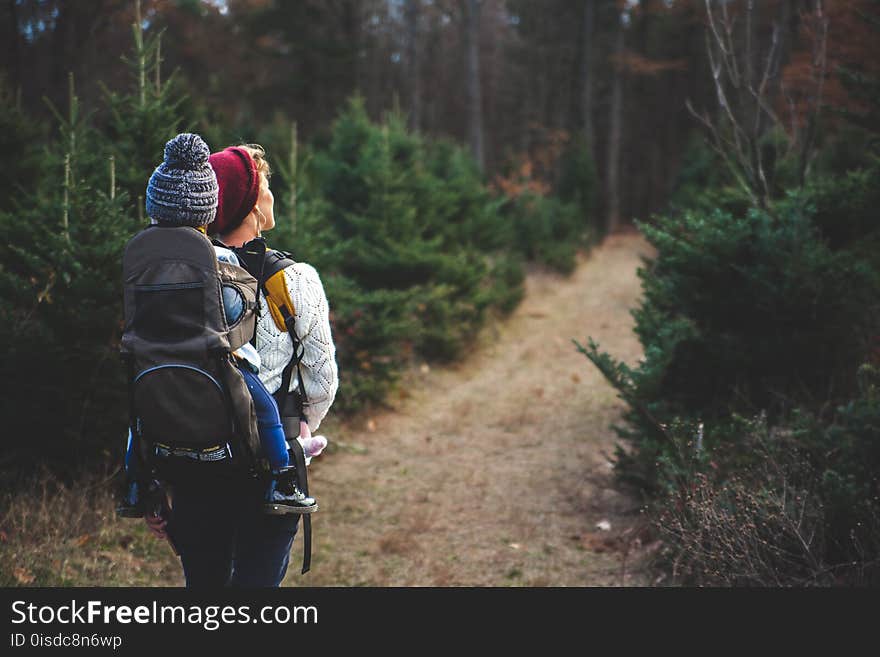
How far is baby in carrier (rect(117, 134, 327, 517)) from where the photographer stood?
7.77ft

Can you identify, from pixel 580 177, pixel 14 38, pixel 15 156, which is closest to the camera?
pixel 15 156

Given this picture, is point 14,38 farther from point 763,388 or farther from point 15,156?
point 763,388

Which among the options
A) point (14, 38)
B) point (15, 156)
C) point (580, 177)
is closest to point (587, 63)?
point (580, 177)

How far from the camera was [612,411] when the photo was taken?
8852 millimetres

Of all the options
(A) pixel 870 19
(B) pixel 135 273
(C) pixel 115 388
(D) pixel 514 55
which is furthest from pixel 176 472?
(D) pixel 514 55

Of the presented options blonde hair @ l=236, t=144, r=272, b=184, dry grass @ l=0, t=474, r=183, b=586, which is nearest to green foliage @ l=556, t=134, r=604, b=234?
dry grass @ l=0, t=474, r=183, b=586

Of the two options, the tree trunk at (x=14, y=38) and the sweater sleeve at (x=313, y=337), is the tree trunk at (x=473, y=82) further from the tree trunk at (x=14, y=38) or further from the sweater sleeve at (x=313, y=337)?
the sweater sleeve at (x=313, y=337)

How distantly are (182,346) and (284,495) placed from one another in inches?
24.8

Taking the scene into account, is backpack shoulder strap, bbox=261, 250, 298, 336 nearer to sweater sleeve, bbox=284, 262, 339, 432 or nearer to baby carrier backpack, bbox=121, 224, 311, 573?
sweater sleeve, bbox=284, 262, 339, 432

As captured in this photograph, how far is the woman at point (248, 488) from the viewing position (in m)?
2.54

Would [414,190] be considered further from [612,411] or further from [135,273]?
[135,273]

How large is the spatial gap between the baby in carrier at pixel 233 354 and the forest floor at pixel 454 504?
207cm

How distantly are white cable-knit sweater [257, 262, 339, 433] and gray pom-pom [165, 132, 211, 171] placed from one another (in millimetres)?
471

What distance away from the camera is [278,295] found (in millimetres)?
2561
